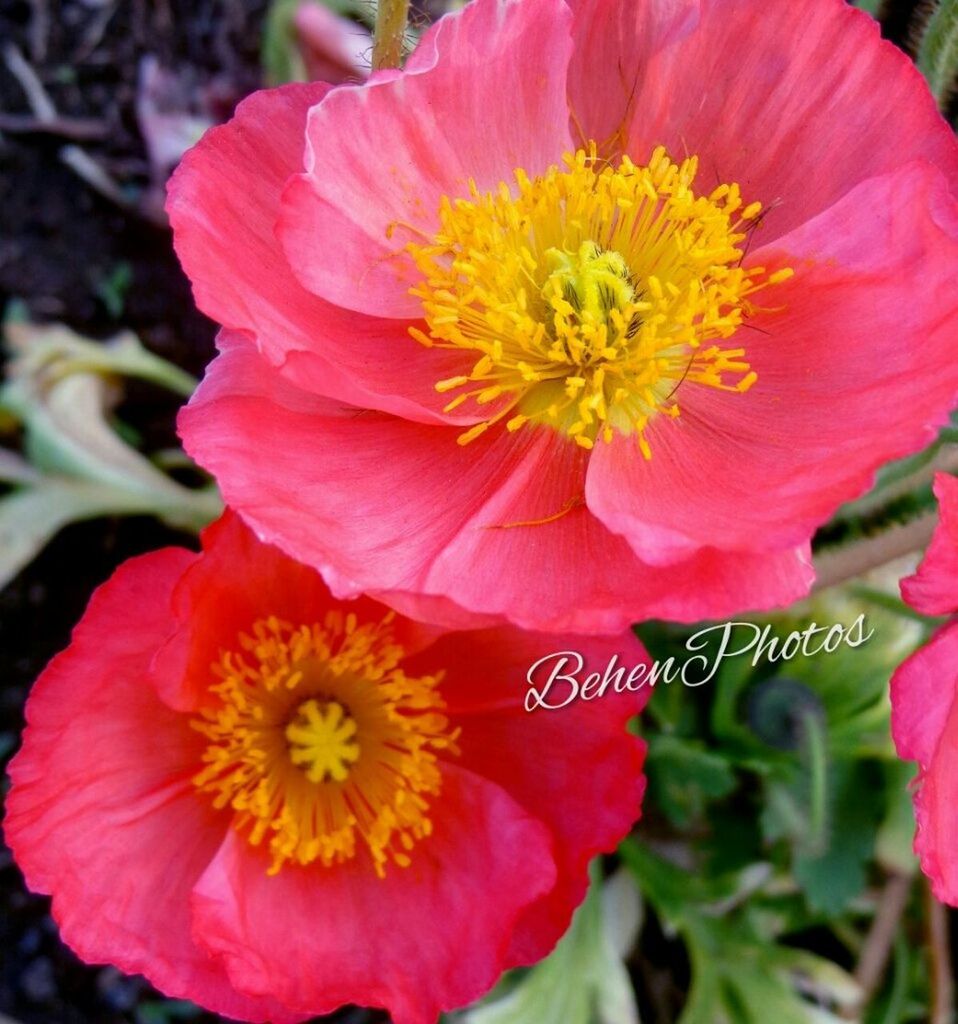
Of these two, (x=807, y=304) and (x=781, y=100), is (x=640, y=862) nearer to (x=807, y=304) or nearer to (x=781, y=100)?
(x=807, y=304)

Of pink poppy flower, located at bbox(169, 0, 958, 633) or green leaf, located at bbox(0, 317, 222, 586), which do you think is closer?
pink poppy flower, located at bbox(169, 0, 958, 633)

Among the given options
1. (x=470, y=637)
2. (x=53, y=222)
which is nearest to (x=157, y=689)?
(x=470, y=637)

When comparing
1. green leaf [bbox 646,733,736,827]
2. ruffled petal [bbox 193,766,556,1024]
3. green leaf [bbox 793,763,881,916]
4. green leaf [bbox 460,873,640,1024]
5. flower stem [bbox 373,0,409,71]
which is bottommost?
green leaf [bbox 460,873,640,1024]

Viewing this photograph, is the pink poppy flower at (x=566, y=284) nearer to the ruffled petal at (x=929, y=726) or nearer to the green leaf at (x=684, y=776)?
the ruffled petal at (x=929, y=726)

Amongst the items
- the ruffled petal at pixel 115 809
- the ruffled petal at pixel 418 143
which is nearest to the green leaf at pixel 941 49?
the ruffled petal at pixel 418 143

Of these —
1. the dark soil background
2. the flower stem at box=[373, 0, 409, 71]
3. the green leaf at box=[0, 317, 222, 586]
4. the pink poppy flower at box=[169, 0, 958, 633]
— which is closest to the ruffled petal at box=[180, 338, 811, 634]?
the pink poppy flower at box=[169, 0, 958, 633]

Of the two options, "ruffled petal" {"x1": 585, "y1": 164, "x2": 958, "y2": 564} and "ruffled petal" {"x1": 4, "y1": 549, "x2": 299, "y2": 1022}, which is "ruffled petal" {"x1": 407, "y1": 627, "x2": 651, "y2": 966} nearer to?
"ruffled petal" {"x1": 585, "y1": 164, "x2": 958, "y2": 564}
